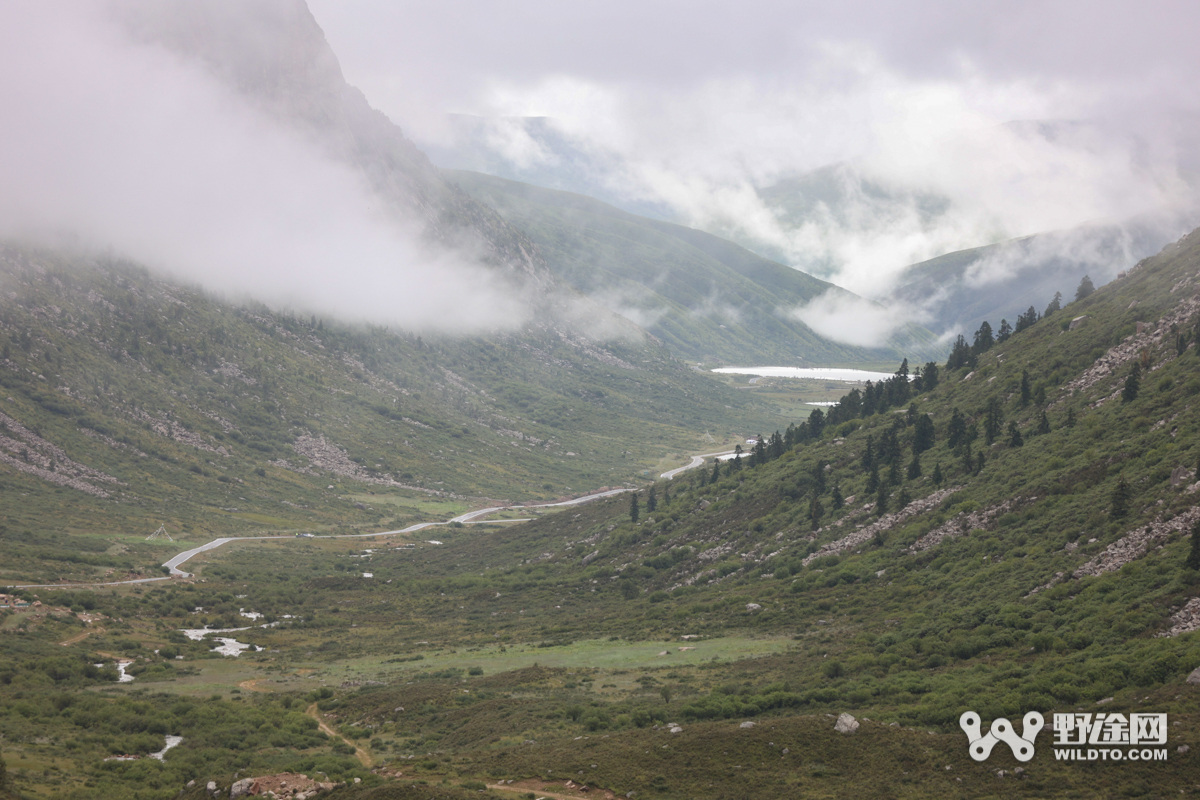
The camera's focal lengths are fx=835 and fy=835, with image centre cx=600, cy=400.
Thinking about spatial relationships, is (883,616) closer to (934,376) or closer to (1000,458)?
(1000,458)

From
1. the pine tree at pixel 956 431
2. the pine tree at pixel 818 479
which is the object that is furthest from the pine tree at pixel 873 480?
the pine tree at pixel 956 431

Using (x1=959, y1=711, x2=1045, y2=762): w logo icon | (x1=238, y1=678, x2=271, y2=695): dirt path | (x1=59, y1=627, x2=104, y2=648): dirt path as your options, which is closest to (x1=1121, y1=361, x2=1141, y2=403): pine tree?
(x1=959, y1=711, x2=1045, y2=762): w logo icon

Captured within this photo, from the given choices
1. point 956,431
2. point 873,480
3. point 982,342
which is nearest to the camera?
point 873,480

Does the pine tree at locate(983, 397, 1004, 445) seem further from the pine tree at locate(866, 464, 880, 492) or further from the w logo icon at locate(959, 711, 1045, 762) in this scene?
the w logo icon at locate(959, 711, 1045, 762)

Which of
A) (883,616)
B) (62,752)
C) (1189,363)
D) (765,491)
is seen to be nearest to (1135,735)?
(883,616)

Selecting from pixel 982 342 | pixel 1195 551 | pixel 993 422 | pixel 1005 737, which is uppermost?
pixel 982 342

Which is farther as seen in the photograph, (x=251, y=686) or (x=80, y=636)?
(x=80, y=636)

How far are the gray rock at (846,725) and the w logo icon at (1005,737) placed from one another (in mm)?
5370

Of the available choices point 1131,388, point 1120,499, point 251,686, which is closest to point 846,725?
point 1120,499

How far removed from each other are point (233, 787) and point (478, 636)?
60233 mm

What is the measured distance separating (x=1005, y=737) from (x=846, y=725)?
7.71 m

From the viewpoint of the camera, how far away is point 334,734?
5994cm

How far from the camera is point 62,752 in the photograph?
167ft

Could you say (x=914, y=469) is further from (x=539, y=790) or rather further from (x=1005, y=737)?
(x=539, y=790)
